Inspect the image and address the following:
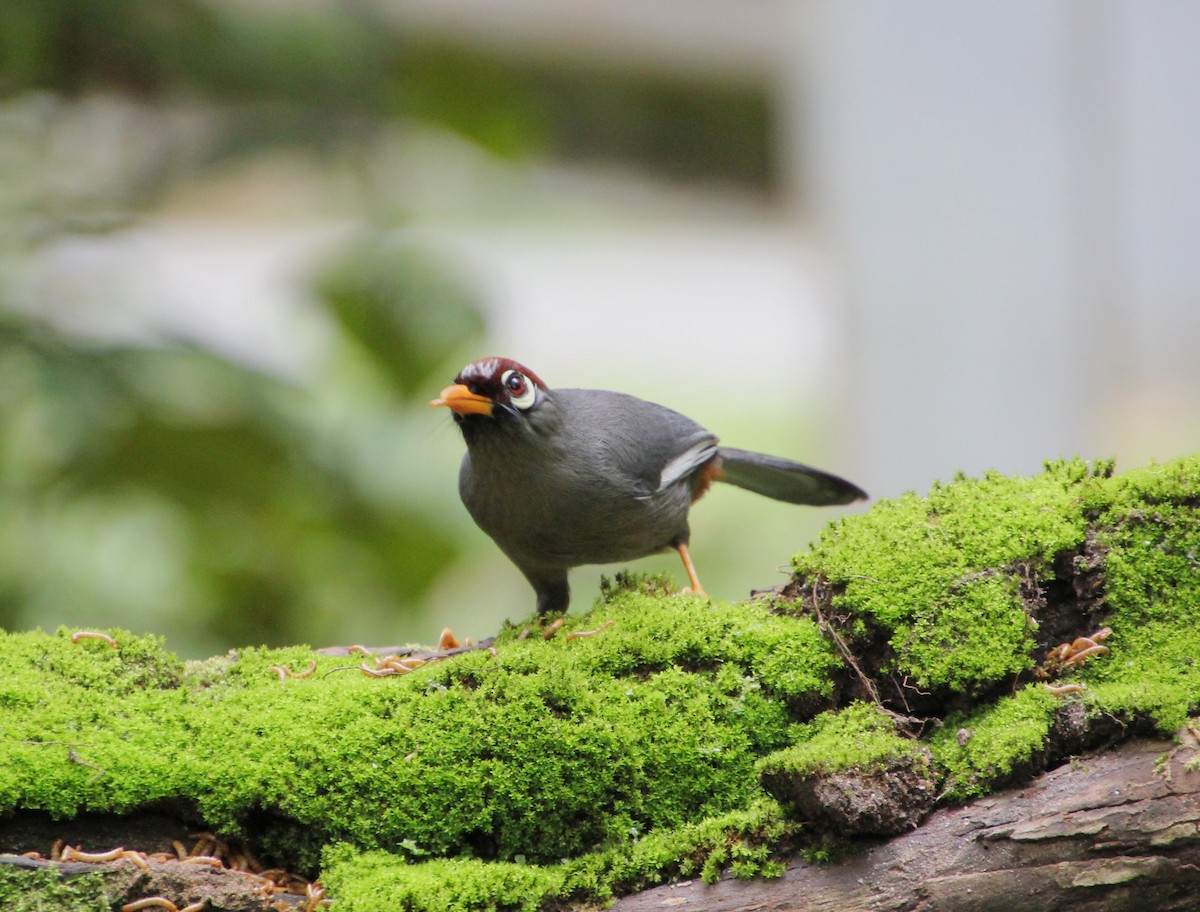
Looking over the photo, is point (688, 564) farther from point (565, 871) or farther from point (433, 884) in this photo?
point (433, 884)

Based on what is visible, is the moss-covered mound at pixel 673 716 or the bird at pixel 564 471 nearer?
the moss-covered mound at pixel 673 716

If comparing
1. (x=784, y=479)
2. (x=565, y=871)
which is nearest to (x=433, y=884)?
(x=565, y=871)

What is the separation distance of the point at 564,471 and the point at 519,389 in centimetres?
33

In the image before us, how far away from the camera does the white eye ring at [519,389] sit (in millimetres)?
3607

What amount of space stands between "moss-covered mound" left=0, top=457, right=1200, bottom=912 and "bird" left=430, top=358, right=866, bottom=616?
0.73m

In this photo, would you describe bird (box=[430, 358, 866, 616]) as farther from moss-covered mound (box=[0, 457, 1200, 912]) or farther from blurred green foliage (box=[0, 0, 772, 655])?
blurred green foliage (box=[0, 0, 772, 655])

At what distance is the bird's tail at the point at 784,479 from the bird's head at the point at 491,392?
114 centimetres

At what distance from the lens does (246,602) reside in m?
5.27

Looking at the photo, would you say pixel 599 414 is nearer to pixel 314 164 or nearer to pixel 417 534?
pixel 417 534

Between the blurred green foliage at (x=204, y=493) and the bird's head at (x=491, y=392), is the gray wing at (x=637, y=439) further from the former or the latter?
the blurred green foliage at (x=204, y=493)

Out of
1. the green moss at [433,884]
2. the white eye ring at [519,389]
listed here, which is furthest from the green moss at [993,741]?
the white eye ring at [519,389]

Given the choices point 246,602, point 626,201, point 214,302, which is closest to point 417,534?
point 246,602

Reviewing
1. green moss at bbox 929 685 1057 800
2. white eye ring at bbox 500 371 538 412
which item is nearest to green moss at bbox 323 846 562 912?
green moss at bbox 929 685 1057 800

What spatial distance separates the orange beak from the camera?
3.44 metres
